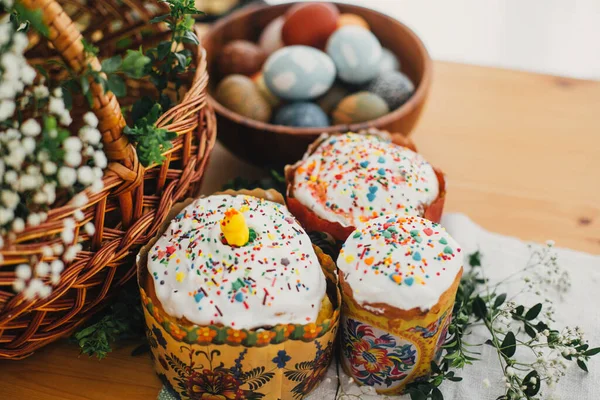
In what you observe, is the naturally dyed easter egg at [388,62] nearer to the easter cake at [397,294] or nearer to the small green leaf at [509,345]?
the easter cake at [397,294]

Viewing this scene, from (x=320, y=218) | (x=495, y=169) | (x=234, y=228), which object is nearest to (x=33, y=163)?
(x=234, y=228)

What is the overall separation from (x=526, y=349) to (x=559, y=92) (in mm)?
798

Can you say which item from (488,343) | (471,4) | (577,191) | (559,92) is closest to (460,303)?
(488,343)

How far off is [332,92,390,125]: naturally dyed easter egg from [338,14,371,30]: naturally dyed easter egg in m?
0.22

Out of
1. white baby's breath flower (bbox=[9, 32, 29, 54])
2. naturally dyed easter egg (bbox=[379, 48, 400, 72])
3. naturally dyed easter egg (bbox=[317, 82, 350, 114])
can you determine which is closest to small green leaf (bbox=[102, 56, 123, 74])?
white baby's breath flower (bbox=[9, 32, 29, 54])

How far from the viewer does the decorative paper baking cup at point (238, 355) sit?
0.78 metres

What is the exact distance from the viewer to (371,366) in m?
0.87

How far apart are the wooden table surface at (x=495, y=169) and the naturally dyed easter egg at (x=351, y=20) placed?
26 centimetres

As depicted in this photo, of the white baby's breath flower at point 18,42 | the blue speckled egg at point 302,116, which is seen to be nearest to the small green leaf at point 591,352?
the blue speckled egg at point 302,116

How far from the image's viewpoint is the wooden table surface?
940 mm

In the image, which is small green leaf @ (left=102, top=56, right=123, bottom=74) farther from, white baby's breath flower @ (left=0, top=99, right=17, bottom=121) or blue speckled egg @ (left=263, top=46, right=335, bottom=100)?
blue speckled egg @ (left=263, top=46, right=335, bottom=100)

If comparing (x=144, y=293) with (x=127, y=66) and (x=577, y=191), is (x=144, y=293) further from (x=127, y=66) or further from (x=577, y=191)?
(x=577, y=191)

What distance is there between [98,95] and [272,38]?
744mm

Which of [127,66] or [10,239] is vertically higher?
[127,66]
